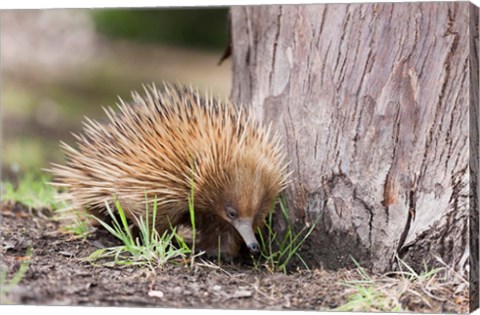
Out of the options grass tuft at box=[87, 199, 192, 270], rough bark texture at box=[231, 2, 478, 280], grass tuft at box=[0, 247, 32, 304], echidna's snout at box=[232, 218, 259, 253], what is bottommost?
grass tuft at box=[0, 247, 32, 304]

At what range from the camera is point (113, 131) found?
596 centimetres

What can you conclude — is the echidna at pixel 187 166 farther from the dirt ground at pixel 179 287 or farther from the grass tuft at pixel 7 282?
the grass tuft at pixel 7 282

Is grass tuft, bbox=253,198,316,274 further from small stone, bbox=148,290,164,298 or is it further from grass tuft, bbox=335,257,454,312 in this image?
small stone, bbox=148,290,164,298

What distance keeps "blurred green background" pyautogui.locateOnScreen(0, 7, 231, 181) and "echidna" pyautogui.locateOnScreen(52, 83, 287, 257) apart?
18.4ft

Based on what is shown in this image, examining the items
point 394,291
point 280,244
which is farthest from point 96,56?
point 394,291

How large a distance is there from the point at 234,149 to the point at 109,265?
1.05 m

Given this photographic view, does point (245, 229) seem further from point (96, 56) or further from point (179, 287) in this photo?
point (96, 56)

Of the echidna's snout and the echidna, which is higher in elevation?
the echidna

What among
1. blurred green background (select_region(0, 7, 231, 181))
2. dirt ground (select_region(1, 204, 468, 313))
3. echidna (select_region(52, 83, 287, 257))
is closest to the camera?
dirt ground (select_region(1, 204, 468, 313))

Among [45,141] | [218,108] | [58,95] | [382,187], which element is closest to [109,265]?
[218,108]

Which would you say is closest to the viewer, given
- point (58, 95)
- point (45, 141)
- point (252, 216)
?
point (252, 216)

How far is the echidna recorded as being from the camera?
5566 mm

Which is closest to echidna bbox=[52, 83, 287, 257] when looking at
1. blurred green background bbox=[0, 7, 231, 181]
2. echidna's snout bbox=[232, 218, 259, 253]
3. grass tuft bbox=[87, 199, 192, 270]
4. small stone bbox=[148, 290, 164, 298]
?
echidna's snout bbox=[232, 218, 259, 253]

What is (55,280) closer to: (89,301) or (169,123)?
(89,301)
